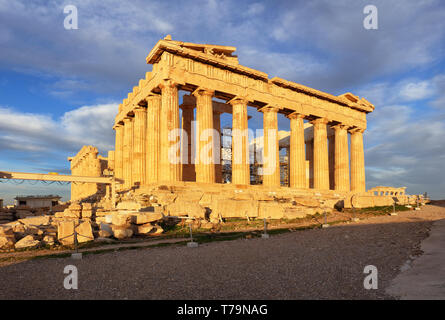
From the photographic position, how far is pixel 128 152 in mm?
33781

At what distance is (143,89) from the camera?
29.8 metres

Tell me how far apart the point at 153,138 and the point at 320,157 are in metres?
19.9

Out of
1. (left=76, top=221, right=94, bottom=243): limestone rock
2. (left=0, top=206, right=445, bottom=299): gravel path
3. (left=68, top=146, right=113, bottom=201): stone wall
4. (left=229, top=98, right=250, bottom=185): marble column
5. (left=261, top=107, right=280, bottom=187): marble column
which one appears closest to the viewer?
(left=0, top=206, right=445, bottom=299): gravel path

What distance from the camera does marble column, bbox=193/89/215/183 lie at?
1057 inches

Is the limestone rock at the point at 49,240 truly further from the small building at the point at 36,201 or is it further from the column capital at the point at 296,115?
the small building at the point at 36,201

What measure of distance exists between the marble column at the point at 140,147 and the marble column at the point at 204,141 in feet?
20.1

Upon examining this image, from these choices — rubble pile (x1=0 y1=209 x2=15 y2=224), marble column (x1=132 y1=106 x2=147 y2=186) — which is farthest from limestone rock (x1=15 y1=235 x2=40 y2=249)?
marble column (x1=132 y1=106 x2=147 y2=186)

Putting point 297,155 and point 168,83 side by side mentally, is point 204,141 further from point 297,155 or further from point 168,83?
point 297,155

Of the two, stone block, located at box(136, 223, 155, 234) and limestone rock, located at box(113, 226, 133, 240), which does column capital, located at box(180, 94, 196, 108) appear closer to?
stone block, located at box(136, 223, 155, 234)

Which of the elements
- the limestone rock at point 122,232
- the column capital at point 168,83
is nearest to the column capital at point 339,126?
the column capital at point 168,83

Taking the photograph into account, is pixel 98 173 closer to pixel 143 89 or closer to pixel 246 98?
pixel 143 89

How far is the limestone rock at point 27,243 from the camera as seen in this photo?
12.3 m

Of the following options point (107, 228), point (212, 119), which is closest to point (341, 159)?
point (212, 119)
